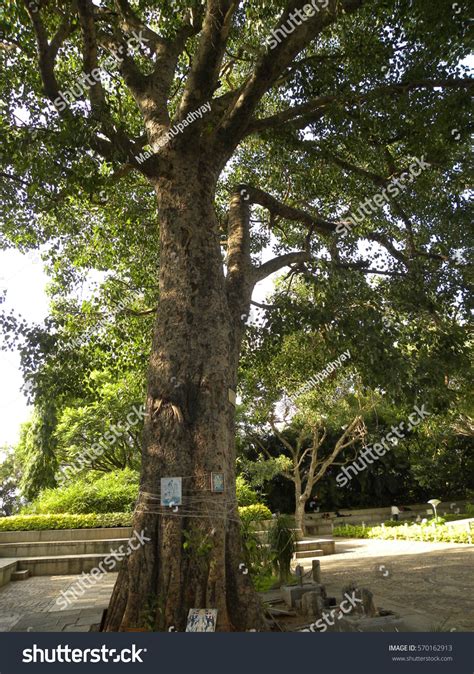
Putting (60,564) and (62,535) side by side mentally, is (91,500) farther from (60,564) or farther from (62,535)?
(60,564)

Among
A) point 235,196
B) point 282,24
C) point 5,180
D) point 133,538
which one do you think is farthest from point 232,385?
point 5,180

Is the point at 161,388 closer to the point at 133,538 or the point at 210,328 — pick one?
the point at 210,328

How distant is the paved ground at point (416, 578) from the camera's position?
19.4 ft

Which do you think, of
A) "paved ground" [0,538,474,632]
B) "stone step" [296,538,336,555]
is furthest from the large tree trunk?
"stone step" [296,538,336,555]

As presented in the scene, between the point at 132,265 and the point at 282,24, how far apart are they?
5.44 metres

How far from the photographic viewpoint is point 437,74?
748 cm

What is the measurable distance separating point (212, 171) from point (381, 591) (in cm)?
658

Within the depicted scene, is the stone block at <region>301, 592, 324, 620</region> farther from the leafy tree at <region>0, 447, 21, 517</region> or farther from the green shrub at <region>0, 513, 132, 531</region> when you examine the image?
the leafy tree at <region>0, 447, 21, 517</region>

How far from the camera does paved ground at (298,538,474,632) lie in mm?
5902

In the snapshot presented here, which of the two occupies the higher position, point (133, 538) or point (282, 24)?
point (282, 24)

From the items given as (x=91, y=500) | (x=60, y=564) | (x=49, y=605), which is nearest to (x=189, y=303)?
(x=49, y=605)

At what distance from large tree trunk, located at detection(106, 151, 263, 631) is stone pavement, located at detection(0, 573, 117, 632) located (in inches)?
53.2

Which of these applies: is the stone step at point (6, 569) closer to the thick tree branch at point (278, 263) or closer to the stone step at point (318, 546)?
the stone step at point (318, 546)

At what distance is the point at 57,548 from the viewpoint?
12055mm
